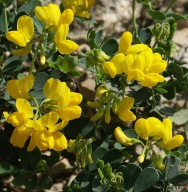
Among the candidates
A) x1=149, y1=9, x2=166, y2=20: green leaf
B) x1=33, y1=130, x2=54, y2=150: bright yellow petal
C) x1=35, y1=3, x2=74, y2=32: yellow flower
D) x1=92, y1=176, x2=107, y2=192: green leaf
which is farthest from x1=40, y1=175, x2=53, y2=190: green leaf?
x1=149, y1=9, x2=166, y2=20: green leaf

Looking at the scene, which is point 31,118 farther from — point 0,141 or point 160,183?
point 160,183

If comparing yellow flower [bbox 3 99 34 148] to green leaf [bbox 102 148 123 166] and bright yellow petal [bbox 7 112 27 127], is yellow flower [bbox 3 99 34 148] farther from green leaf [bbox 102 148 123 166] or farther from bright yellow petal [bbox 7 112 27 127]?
green leaf [bbox 102 148 123 166]

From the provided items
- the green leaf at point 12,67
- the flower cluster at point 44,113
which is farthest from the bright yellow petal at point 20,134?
the green leaf at point 12,67

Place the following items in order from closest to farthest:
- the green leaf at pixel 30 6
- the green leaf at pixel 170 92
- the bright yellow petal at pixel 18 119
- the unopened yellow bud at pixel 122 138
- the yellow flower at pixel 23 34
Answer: the bright yellow petal at pixel 18 119 < the yellow flower at pixel 23 34 < the unopened yellow bud at pixel 122 138 < the green leaf at pixel 30 6 < the green leaf at pixel 170 92

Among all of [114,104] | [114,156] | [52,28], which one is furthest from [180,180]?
[52,28]

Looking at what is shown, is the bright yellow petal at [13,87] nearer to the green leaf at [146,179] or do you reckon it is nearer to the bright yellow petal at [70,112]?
the bright yellow petal at [70,112]

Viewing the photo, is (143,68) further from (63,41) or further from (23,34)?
(23,34)
